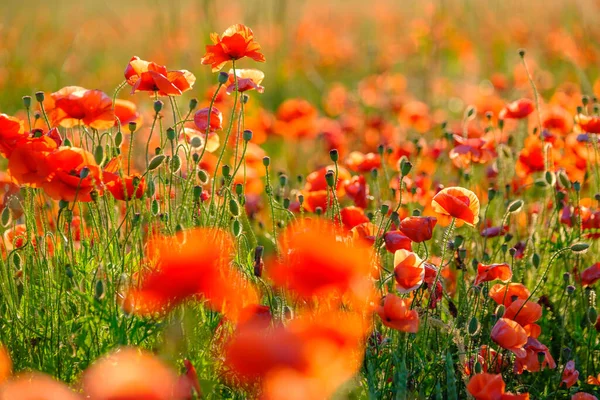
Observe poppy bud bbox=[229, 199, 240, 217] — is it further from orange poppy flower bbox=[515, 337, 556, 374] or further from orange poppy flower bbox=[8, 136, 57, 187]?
orange poppy flower bbox=[515, 337, 556, 374]

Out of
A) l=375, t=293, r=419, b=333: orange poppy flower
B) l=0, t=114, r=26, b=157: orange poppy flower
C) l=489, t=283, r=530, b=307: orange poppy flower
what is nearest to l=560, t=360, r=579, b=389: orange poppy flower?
l=489, t=283, r=530, b=307: orange poppy flower

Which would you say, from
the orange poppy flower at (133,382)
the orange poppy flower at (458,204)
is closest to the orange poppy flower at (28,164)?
the orange poppy flower at (133,382)

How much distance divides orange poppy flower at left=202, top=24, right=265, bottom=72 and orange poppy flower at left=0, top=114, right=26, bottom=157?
1.68ft

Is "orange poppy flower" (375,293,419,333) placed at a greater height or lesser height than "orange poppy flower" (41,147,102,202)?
lesser

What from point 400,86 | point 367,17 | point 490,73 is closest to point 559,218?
point 400,86

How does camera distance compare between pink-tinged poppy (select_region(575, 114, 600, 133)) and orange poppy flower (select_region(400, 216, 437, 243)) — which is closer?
orange poppy flower (select_region(400, 216, 437, 243))

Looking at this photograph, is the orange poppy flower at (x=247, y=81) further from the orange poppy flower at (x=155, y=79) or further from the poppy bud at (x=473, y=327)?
the poppy bud at (x=473, y=327)

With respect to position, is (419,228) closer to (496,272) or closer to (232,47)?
(496,272)

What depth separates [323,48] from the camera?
24.8ft

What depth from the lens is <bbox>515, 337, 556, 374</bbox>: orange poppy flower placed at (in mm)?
1883

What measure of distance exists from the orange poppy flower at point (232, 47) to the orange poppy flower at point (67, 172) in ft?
1.74

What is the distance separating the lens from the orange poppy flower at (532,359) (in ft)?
6.18

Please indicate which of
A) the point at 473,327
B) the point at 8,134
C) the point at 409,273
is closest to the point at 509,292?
the point at 473,327

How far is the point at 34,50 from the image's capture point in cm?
700
